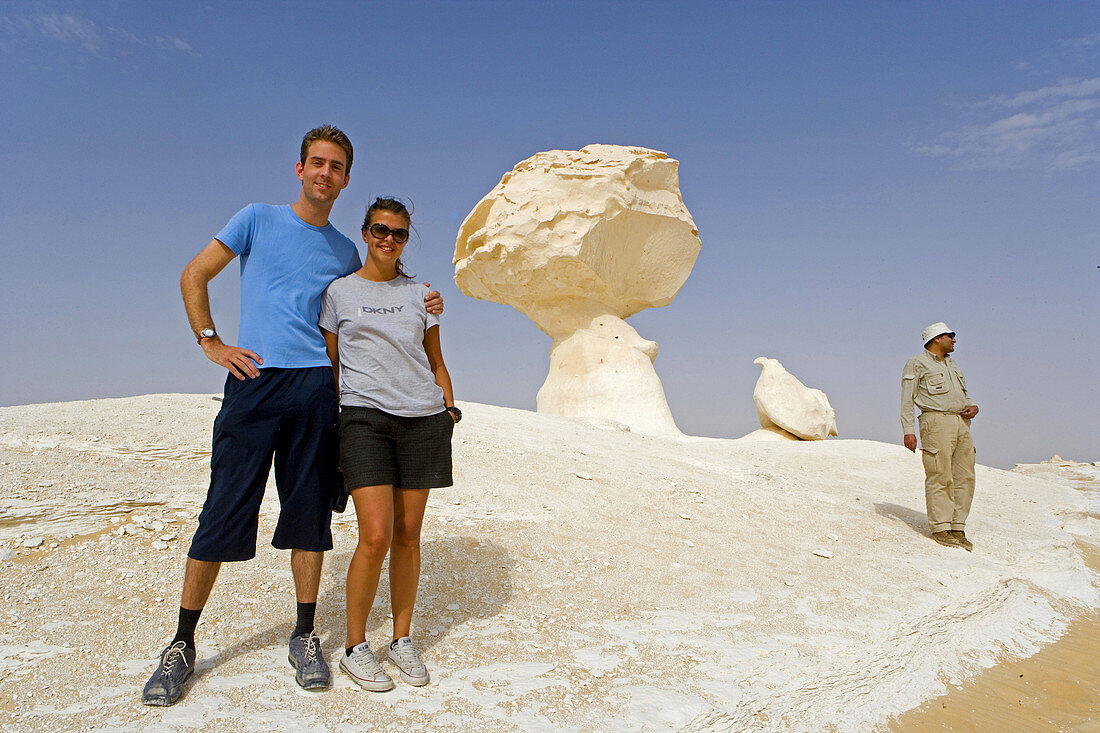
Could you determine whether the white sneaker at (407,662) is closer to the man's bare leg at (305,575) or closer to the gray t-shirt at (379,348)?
the man's bare leg at (305,575)

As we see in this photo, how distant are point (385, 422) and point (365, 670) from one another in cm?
94

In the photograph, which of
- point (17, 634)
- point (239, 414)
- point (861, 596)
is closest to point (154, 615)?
point (17, 634)

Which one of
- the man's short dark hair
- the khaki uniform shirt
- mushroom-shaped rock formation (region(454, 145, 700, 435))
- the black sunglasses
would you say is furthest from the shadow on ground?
mushroom-shaped rock formation (region(454, 145, 700, 435))

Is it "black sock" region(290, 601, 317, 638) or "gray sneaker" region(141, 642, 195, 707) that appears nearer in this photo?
"gray sneaker" region(141, 642, 195, 707)

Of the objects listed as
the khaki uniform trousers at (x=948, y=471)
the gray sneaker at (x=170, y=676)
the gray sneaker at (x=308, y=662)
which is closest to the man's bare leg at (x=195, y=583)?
the gray sneaker at (x=170, y=676)

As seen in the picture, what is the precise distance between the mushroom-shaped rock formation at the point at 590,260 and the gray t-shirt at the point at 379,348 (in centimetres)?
1111

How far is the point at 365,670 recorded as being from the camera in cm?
247

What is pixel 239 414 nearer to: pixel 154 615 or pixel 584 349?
pixel 154 615

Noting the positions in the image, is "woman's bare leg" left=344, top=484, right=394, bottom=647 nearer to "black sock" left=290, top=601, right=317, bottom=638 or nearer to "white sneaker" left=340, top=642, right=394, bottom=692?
"white sneaker" left=340, top=642, right=394, bottom=692

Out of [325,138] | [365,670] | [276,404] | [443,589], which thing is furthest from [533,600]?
[325,138]

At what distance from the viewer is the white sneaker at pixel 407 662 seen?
8.25 ft

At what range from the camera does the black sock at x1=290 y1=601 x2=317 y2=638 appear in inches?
102

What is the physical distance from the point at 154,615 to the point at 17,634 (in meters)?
0.47

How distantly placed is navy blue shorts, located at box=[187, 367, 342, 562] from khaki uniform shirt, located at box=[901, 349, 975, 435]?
→ 5152mm
